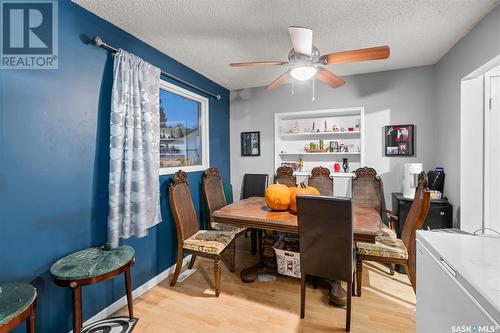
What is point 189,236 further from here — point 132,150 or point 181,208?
point 132,150

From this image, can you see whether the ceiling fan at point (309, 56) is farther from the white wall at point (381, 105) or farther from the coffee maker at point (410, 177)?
the coffee maker at point (410, 177)

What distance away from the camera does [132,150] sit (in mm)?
2023

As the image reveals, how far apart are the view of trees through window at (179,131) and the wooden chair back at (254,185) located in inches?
34.8

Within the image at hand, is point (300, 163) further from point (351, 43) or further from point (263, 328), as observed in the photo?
point (263, 328)

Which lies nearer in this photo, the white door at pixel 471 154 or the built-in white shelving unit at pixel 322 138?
the white door at pixel 471 154

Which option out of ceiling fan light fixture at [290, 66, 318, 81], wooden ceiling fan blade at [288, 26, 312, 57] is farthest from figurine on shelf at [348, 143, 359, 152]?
wooden ceiling fan blade at [288, 26, 312, 57]

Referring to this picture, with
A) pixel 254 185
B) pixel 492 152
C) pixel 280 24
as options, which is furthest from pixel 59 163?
pixel 492 152

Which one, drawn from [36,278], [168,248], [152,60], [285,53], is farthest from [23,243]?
[285,53]

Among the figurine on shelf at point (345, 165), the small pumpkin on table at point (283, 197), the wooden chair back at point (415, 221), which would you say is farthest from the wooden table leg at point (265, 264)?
the figurine on shelf at point (345, 165)

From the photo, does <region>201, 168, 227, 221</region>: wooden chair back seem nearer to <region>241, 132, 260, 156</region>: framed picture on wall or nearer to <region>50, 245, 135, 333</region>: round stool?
<region>241, 132, 260, 156</region>: framed picture on wall

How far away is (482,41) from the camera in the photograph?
6.68 feet

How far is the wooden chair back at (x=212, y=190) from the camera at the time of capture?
306 centimetres

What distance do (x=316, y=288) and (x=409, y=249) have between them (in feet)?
3.11

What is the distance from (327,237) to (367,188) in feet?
5.72
